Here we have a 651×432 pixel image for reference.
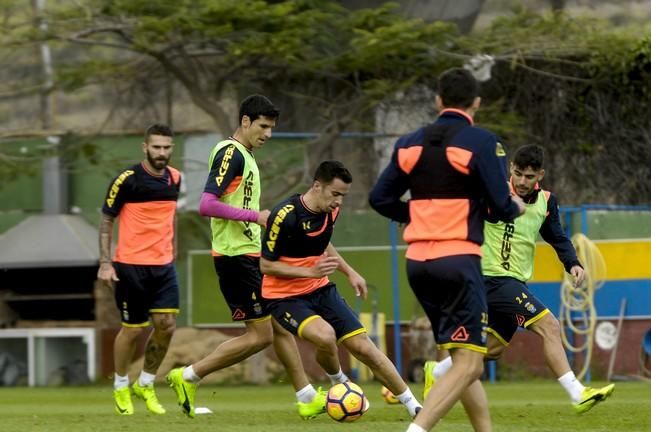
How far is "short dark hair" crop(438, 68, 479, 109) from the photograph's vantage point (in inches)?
291

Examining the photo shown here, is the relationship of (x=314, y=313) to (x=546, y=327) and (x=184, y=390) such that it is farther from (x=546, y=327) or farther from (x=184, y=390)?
(x=546, y=327)

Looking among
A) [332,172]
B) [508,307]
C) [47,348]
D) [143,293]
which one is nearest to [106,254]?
[143,293]

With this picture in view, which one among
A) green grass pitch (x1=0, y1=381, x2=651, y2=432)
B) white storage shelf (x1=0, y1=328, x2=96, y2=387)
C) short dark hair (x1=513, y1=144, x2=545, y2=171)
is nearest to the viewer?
green grass pitch (x1=0, y1=381, x2=651, y2=432)

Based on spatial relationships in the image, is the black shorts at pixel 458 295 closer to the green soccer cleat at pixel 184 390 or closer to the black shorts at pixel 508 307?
the black shorts at pixel 508 307

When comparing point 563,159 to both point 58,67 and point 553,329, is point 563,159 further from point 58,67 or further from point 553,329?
point 553,329

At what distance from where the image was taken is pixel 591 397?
9.99 metres

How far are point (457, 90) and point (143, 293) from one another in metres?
5.17

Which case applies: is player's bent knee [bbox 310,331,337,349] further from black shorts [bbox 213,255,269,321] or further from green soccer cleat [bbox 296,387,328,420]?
black shorts [bbox 213,255,269,321]

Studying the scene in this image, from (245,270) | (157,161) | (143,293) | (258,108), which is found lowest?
(143,293)

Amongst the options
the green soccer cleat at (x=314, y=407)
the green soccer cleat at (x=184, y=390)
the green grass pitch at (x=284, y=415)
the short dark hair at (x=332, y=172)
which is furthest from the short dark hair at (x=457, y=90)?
the green soccer cleat at (x=184, y=390)

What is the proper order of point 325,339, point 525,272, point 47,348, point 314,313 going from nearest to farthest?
point 325,339 → point 314,313 → point 525,272 → point 47,348

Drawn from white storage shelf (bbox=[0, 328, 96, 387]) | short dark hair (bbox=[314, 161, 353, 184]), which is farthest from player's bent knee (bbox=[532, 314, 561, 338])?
white storage shelf (bbox=[0, 328, 96, 387])

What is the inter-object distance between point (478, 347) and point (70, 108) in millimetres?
18343

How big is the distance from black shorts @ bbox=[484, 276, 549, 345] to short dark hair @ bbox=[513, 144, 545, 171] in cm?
89
